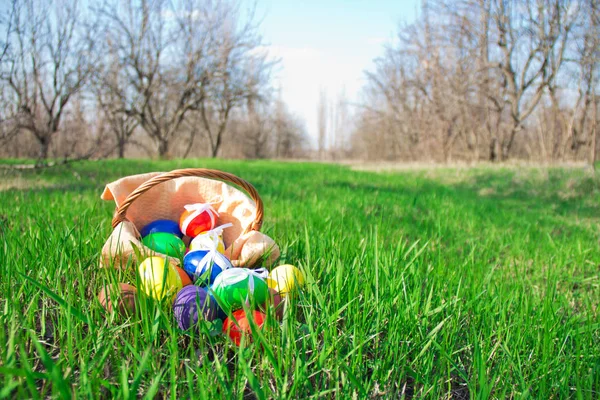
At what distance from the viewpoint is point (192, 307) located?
1.14 metres

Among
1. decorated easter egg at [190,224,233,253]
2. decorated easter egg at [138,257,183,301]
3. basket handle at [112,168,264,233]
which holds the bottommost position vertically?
decorated easter egg at [138,257,183,301]

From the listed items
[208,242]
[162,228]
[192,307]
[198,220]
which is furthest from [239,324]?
[162,228]

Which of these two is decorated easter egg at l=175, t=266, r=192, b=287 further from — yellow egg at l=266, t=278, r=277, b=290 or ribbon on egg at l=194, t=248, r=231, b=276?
yellow egg at l=266, t=278, r=277, b=290

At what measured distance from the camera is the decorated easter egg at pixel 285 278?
4.63ft

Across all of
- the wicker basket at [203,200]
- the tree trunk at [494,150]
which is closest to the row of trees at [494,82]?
the tree trunk at [494,150]

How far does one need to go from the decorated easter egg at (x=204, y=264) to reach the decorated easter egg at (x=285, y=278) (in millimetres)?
193

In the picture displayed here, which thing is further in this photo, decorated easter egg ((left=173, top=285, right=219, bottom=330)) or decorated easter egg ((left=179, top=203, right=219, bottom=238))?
decorated easter egg ((left=179, top=203, right=219, bottom=238))

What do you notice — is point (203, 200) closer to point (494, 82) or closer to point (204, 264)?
point (204, 264)

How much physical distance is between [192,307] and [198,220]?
2.63ft

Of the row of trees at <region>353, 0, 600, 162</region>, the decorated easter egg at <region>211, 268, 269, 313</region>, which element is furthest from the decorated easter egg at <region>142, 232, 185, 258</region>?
the row of trees at <region>353, 0, 600, 162</region>

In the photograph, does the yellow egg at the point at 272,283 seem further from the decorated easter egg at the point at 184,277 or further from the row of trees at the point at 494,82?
the row of trees at the point at 494,82

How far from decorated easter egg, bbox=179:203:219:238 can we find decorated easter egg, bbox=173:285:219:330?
0.67 m

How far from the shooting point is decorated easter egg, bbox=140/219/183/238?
1933mm

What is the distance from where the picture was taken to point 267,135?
33031 millimetres
